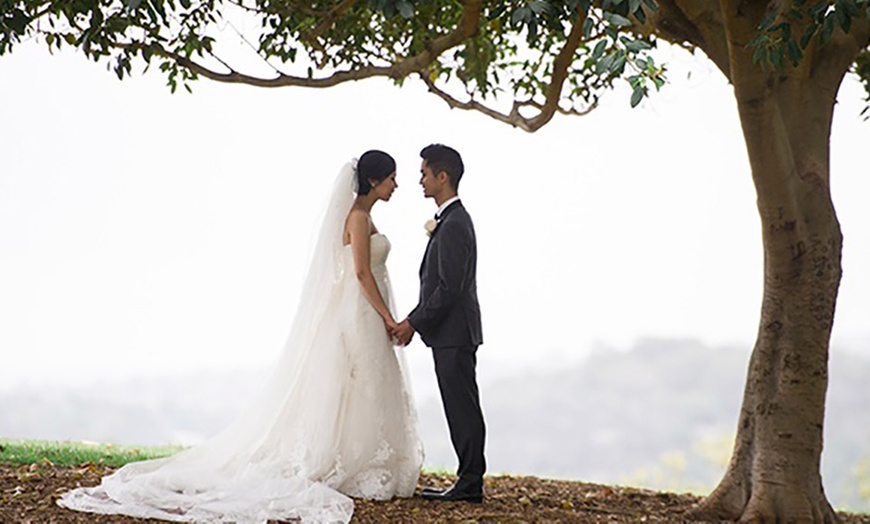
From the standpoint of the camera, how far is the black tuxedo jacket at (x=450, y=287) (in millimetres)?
7281

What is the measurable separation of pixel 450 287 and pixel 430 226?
504mm

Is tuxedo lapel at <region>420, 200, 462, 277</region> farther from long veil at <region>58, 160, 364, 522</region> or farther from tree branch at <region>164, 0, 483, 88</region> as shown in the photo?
tree branch at <region>164, 0, 483, 88</region>

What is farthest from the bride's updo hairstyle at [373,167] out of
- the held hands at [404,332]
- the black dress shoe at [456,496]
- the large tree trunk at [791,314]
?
the large tree trunk at [791,314]

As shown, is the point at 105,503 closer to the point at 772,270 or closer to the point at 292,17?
the point at 292,17

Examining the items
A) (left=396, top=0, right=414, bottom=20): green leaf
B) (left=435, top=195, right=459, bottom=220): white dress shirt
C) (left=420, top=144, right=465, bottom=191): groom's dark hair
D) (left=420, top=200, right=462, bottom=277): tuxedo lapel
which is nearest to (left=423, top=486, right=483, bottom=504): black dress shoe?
(left=420, top=200, right=462, bottom=277): tuxedo lapel

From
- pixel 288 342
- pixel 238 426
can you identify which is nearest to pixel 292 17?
pixel 288 342

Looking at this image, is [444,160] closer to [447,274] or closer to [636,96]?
[447,274]

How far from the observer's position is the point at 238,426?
7570 mm

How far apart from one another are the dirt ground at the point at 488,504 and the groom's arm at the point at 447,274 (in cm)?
117

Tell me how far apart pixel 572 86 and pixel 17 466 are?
5.76m

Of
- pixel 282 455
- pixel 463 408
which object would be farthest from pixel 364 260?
pixel 282 455

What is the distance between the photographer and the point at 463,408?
7.42 m

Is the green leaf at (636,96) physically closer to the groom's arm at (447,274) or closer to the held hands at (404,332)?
the groom's arm at (447,274)

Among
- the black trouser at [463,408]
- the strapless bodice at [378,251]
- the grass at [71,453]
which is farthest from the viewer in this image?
the grass at [71,453]
